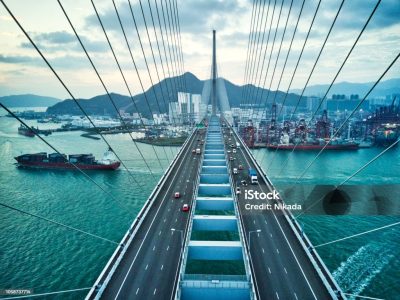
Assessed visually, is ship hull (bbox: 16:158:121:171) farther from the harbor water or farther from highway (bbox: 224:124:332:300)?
highway (bbox: 224:124:332:300)

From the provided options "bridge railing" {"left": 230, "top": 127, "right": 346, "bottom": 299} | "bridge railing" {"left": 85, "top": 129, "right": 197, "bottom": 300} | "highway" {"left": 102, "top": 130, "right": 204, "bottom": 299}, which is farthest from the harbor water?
"highway" {"left": 102, "top": 130, "right": 204, "bottom": 299}

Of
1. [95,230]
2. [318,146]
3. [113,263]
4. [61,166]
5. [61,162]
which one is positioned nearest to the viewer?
[113,263]

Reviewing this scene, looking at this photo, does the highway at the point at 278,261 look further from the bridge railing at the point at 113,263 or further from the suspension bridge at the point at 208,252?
the bridge railing at the point at 113,263

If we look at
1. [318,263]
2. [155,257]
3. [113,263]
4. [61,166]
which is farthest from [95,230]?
[61,166]

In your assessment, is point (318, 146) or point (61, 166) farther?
point (318, 146)

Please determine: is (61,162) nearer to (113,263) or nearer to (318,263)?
(113,263)

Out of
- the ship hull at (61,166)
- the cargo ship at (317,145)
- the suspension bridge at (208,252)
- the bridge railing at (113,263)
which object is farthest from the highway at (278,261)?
the cargo ship at (317,145)
